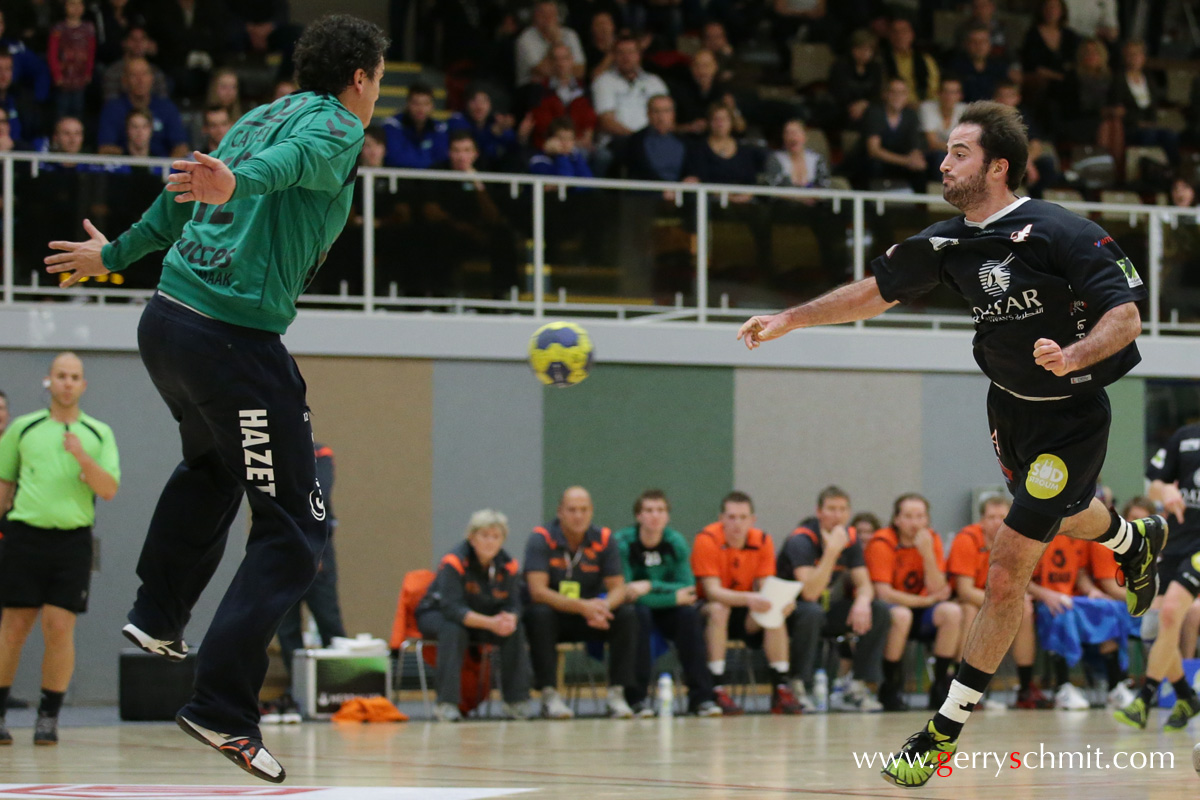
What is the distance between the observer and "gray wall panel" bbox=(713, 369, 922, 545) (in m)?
14.0

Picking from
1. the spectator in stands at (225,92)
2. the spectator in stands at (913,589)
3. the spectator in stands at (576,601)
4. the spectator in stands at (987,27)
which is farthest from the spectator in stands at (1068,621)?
the spectator in stands at (225,92)

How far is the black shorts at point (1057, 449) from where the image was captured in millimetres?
5492

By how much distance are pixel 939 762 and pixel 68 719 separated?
7.29 meters

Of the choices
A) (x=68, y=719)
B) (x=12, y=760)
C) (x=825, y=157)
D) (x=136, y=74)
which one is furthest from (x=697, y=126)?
(x=12, y=760)

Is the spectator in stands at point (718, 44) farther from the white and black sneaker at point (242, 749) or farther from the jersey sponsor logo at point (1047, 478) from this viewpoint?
the white and black sneaker at point (242, 749)

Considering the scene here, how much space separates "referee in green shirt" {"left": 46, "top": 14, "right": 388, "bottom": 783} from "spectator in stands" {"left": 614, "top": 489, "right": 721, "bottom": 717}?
22.7ft

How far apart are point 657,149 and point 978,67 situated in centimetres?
518

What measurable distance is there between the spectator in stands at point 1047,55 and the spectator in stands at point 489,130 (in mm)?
6722

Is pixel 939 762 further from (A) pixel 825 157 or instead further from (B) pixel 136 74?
(A) pixel 825 157

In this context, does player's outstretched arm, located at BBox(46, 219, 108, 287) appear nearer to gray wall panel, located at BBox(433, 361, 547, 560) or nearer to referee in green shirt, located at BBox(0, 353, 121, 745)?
referee in green shirt, located at BBox(0, 353, 121, 745)

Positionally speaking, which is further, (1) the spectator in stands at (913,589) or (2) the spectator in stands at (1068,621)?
(2) the spectator in stands at (1068,621)

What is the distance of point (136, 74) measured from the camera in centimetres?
1323

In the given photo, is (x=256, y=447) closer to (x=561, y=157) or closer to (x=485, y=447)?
(x=485, y=447)

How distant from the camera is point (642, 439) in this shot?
13797 mm
